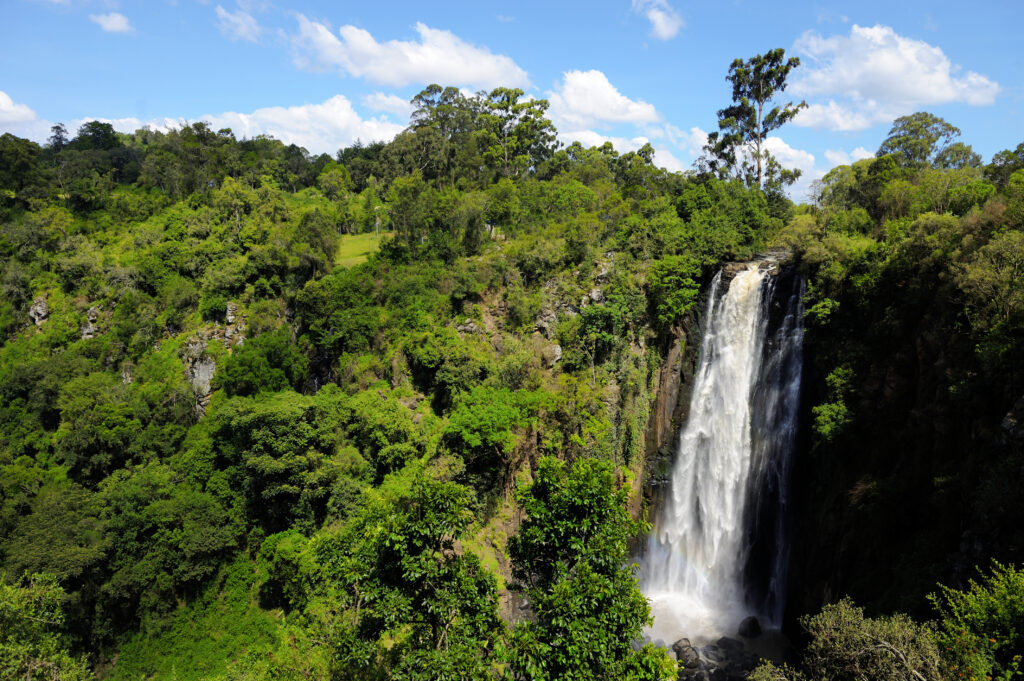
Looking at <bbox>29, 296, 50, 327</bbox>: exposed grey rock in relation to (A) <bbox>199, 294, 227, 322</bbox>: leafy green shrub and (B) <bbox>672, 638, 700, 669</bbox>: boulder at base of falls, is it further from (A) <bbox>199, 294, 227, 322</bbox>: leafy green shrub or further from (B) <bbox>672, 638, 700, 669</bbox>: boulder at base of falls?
(B) <bbox>672, 638, 700, 669</bbox>: boulder at base of falls

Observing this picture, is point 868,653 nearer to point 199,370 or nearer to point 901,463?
point 901,463

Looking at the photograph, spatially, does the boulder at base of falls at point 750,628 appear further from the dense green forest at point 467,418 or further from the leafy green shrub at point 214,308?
the leafy green shrub at point 214,308

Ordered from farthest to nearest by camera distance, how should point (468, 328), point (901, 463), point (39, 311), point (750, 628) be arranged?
point (39, 311)
point (468, 328)
point (750, 628)
point (901, 463)

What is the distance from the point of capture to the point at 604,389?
96.9 ft

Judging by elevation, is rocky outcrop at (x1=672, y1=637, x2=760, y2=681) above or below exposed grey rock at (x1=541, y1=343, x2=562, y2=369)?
below

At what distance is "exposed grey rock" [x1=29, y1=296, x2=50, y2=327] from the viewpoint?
42219 millimetres

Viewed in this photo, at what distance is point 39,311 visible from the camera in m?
42.4

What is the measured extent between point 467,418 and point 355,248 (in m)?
25.5

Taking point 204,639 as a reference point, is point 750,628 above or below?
above

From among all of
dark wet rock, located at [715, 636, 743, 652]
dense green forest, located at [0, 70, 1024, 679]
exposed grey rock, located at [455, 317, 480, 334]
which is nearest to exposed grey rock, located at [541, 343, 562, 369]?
dense green forest, located at [0, 70, 1024, 679]

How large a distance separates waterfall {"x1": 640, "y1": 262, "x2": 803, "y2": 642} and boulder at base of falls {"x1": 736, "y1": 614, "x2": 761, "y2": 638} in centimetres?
55

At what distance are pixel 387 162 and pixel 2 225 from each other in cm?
3707

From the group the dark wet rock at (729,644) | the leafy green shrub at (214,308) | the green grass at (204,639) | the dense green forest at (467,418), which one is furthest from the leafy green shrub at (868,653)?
the leafy green shrub at (214,308)

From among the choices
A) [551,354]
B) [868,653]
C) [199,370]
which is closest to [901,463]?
[868,653]
